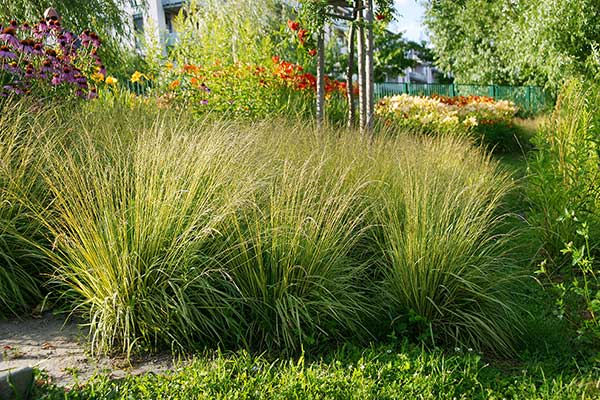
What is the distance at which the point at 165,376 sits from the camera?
283 centimetres

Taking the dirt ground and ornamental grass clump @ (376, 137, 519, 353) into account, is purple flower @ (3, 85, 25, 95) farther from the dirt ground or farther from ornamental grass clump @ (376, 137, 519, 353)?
ornamental grass clump @ (376, 137, 519, 353)

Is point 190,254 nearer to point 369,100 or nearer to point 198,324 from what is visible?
point 198,324

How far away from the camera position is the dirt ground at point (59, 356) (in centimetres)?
287

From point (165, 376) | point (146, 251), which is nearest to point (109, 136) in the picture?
point (146, 251)

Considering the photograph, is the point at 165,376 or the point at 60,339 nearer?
the point at 165,376

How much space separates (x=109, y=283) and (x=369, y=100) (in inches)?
190

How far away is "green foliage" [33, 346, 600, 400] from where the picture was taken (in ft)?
8.75

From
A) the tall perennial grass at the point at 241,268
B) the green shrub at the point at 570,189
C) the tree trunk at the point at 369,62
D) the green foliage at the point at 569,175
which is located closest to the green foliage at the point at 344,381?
the tall perennial grass at the point at 241,268

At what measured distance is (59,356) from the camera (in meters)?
3.03

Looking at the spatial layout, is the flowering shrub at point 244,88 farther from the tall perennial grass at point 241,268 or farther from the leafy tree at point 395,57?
the leafy tree at point 395,57

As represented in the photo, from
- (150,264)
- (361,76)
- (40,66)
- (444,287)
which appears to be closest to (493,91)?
(361,76)

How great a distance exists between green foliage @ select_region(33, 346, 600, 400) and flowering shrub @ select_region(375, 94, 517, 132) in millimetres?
8103

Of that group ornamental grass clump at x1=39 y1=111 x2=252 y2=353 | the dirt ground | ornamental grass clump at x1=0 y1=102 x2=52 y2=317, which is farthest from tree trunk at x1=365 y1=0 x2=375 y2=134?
the dirt ground

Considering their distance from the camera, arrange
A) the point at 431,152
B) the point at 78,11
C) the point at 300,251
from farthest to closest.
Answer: the point at 78,11 → the point at 431,152 → the point at 300,251
